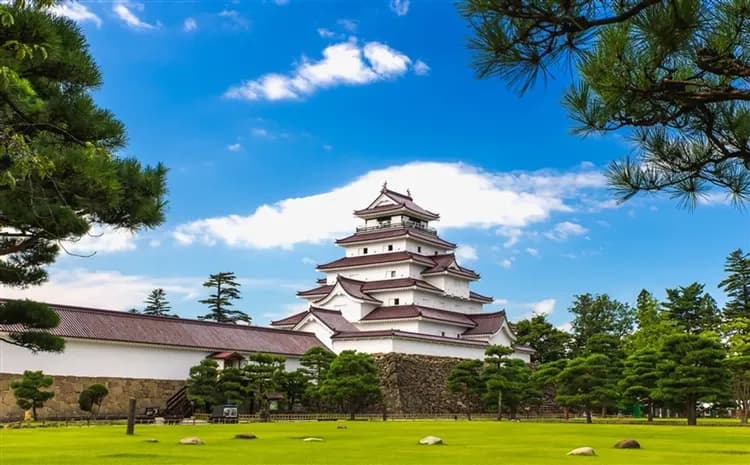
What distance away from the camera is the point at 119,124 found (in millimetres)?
8414

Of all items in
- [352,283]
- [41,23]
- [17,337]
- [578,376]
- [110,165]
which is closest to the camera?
[41,23]

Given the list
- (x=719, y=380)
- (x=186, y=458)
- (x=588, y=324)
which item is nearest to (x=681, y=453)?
(x=186, y=458)

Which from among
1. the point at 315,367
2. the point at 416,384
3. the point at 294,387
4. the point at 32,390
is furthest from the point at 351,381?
the point at 32,390

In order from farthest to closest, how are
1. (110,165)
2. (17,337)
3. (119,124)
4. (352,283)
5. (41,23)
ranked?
1. (352,283)
2. (17,337)
3. (119,124)
4. (110,165)
5. (41,23)

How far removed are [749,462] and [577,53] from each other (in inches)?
287

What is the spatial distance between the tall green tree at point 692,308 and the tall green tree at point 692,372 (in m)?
18.5

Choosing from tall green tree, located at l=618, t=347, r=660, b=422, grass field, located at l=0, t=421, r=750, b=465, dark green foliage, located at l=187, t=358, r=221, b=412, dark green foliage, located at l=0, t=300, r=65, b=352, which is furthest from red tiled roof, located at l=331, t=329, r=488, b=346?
dark green foliage, located at l=0, t=300, r=65, b=352

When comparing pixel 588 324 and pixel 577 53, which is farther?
pixel 588 324

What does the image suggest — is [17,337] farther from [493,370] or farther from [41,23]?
[493,370]

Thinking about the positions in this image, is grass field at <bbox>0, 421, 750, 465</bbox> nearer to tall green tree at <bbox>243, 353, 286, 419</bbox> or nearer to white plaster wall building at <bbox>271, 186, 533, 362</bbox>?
tall green tree at <bbox>243, 353, 286, 419</bbox>

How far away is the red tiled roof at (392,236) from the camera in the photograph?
3866 cm

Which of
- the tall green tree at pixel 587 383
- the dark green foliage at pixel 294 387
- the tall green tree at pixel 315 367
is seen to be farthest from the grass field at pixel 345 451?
the tall green tree at pixel 315 367

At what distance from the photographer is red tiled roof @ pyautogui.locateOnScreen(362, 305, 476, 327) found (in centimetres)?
3447

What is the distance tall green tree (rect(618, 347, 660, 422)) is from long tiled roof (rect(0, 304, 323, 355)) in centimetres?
1411
